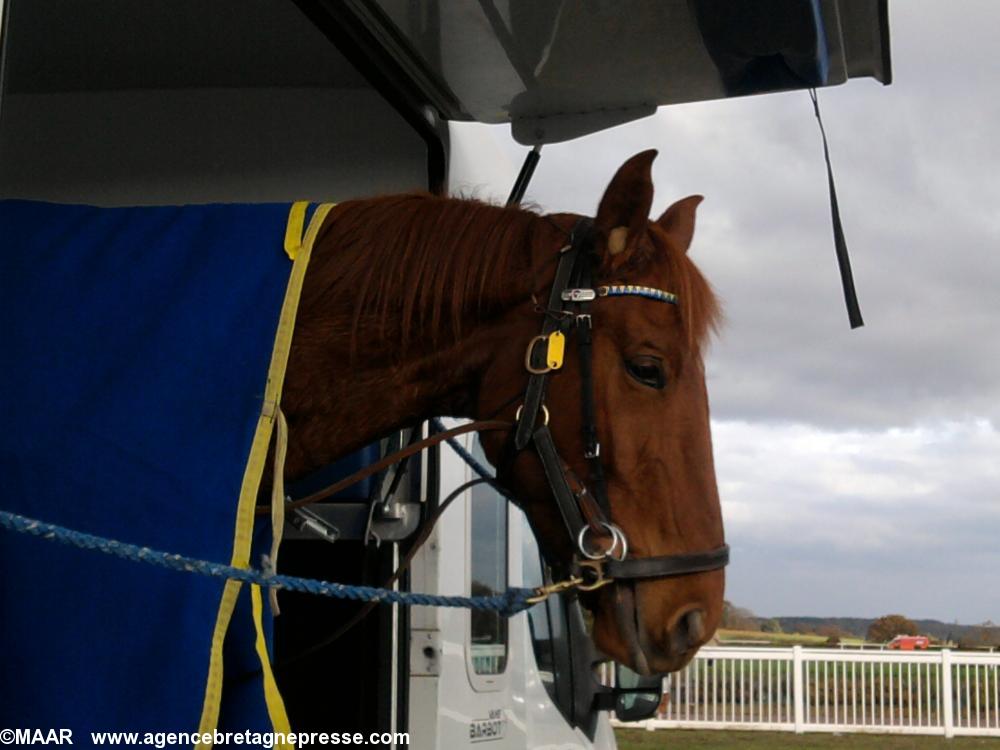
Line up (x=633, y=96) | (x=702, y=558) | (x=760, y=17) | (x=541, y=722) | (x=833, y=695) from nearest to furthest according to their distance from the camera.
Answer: (x=702, y=558)
(x=760, y=17)
(x=633, y=96)
(x=541, y=722)
(x=833, y=695)

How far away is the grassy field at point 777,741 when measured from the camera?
11.6m

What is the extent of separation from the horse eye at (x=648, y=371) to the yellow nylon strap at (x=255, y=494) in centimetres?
64

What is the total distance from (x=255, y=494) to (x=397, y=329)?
0.44m

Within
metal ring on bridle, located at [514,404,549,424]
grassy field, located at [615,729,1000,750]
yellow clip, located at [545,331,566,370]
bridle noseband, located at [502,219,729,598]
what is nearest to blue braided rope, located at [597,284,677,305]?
bridle noseband, located at [502,219,729,598]

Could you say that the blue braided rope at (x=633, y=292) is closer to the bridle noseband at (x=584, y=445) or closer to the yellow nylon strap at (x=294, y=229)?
the bridle noseband at (x=584, y=445)

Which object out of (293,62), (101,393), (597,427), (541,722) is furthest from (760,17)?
(541,722)

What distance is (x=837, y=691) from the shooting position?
13.1 metres

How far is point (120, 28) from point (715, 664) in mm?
11052

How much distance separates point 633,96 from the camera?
11.5ft

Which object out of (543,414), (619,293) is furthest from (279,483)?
(619,293)

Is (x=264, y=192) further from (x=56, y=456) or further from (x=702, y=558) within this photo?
(x=702, y=558)

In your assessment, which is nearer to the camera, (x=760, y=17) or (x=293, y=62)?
(x=760, y=17)

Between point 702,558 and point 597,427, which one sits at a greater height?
point 597,427

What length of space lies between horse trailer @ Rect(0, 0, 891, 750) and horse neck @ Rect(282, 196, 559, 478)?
1.79 feet
